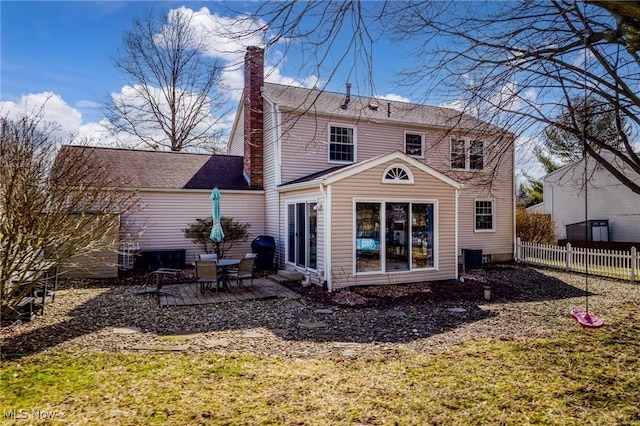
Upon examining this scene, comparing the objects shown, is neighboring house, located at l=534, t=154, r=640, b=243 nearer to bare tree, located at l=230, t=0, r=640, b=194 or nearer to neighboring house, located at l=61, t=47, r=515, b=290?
neighboring house, located at l=61, t=47, r=515, b=290

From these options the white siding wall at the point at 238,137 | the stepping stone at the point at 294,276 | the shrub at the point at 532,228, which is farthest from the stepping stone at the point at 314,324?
the shrub at the point at 532,228

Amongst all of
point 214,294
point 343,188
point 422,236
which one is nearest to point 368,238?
point 343,188

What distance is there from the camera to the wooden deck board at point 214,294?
350 inches

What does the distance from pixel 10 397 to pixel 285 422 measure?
2836 mm

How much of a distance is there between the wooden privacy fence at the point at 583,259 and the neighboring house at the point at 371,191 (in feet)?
2.56

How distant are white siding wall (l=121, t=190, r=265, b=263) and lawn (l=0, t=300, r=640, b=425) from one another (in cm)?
907

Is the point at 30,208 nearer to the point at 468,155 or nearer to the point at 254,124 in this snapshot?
the point at 254,124

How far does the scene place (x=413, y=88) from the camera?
6277 mm

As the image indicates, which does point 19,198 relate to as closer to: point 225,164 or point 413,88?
point 413,88

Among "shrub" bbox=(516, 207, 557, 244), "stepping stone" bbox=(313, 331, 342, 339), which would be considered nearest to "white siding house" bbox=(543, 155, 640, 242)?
"shrub" bbox=(516, 207, 557, 244)

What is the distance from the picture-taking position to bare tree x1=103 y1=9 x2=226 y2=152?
77.7 feet

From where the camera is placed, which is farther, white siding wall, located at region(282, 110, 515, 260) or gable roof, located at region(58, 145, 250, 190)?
gable roof, located at region(58, 145, 250, 190)

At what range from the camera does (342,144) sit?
14297mm

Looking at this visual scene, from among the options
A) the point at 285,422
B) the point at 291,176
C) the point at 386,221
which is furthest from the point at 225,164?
the point at 285,422
